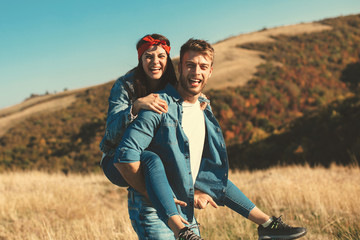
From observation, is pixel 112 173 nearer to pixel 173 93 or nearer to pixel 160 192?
pixel 160 192

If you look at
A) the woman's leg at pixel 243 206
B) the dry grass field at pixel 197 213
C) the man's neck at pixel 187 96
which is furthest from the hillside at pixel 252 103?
the man's neck at pixel 187 96

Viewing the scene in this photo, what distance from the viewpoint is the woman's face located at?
2.96 m

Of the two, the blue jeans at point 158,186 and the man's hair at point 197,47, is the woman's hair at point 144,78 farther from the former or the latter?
the blue jeans at point 158,186

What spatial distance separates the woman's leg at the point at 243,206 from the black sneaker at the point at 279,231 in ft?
0.27

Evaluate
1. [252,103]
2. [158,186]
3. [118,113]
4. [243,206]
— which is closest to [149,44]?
[118,113]

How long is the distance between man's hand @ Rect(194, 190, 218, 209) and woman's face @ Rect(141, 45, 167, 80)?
115 cm

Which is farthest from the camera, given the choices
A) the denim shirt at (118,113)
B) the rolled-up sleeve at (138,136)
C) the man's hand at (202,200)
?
the man's hand at (202,200)

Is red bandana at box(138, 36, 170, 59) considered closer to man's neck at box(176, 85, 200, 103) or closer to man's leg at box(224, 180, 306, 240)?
man's neck at box(176, 85, 200, 103)

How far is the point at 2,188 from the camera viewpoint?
29.0 feet

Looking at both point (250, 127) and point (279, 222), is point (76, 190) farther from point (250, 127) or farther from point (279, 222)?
point (250, 127)

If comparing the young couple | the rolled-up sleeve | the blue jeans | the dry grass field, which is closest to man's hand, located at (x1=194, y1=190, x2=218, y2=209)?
the young couple

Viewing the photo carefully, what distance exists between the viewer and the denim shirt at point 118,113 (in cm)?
259

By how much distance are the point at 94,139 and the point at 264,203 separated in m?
22.3

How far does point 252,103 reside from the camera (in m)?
26.8
